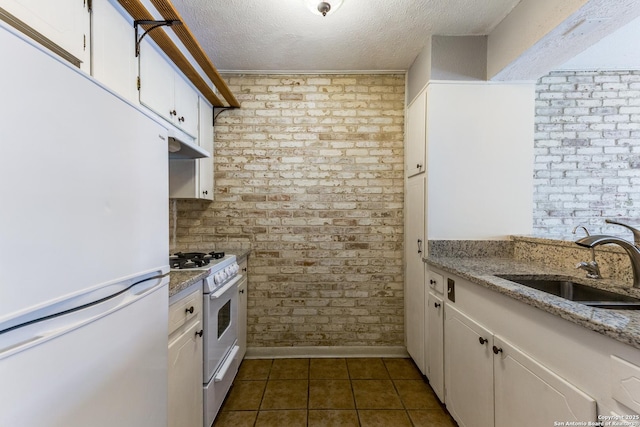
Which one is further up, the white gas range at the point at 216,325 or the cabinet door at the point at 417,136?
the cabinet door at the point at 417,136

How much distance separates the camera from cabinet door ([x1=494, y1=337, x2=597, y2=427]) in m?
0.87

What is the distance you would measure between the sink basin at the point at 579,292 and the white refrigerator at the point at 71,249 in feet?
5.54

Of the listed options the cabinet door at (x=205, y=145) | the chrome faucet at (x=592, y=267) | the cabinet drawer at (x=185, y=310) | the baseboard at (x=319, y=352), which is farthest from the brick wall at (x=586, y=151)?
the cabinet door at (x=205, y=145)

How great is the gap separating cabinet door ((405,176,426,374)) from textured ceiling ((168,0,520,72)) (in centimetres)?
107

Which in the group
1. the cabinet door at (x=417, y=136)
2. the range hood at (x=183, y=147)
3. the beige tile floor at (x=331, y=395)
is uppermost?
the cabinet door at (x=417, y=136)

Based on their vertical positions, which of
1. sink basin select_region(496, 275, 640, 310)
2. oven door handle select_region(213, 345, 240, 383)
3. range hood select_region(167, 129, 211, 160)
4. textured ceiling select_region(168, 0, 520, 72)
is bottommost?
oven door handle select_region(213, 345, 240, 383)

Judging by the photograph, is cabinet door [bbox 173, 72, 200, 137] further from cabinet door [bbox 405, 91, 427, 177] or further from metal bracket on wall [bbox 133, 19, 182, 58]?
cabinet door [bbox 405, 91, 427, 177]

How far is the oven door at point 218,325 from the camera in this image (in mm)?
1544

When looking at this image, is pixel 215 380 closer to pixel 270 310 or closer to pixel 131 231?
pixel 270 310

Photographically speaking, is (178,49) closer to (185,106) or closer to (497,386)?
(185,106)

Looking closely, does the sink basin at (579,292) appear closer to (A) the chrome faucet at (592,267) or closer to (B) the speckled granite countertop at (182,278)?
(A) the chrome faucet at (592,267)

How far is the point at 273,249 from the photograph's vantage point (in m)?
2.54

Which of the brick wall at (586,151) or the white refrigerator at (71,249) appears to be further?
the brick wall at (586,151)

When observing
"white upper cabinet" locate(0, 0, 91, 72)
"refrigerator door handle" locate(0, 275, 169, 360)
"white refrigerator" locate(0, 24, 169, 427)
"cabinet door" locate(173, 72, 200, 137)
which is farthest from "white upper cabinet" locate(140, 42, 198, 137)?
"refrigerator door handle" locate(0, 275, 169, 360)
